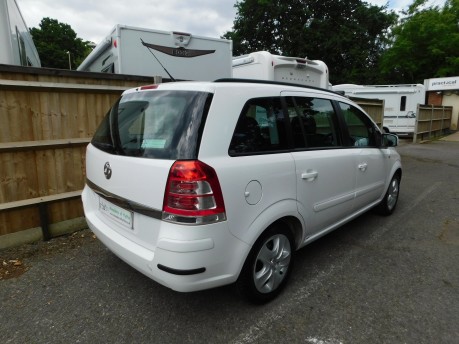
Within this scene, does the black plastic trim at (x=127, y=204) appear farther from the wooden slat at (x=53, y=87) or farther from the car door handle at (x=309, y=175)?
the wooden slat at (x=53, y=87)

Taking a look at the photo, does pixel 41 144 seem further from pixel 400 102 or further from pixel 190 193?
pixel 400 102

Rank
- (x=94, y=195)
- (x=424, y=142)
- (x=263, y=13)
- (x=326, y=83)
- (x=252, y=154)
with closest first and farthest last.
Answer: (x=252, y=154), (x=94, y=195), (x=326, y=83), (x=424, y=142), (x=263, y=13)

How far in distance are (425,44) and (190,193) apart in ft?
93.2

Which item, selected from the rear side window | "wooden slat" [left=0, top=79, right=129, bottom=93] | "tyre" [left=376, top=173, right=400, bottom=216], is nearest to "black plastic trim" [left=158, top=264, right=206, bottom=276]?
the rear side window

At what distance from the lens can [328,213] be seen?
323 cm

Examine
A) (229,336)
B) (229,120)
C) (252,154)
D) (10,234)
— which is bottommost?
(229,336)

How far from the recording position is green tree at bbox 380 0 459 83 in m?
23.1

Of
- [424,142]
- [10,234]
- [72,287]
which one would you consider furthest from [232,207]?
[424,142]

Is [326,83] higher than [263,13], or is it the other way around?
[263,13]

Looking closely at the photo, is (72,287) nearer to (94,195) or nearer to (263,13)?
(94,195)

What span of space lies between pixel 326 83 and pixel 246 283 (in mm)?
6090

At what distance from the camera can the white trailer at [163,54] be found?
5.35 m

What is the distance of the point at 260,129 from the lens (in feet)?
8.34

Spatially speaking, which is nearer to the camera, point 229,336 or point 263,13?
point 229,336
